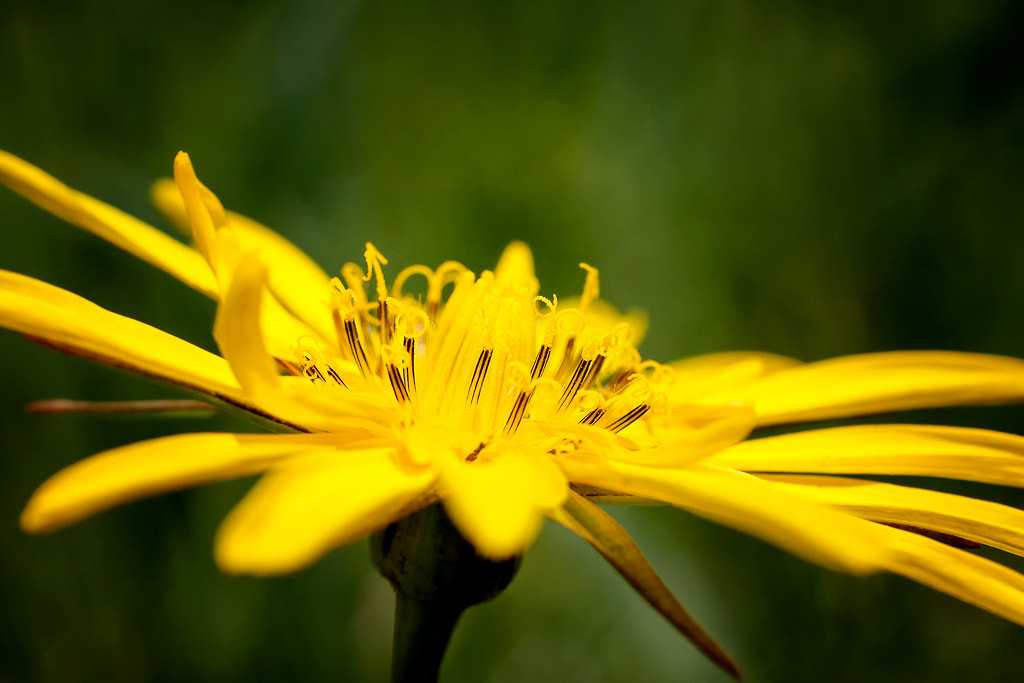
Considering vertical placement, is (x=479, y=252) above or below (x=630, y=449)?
above

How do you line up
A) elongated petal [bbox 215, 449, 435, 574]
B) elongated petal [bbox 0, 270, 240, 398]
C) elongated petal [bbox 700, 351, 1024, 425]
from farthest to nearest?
elongated petal [bbox 700, 351, 1024, 425] < elongated petal [bbox 0, 270, 240, 398] < elongated petal [bbox 215, 449, 435, 574]

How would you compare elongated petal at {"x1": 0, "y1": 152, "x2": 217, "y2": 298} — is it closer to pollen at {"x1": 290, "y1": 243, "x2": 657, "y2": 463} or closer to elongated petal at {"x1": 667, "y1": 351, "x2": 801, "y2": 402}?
pollen at {"x1": 290, "y1": 243, "x2": 657, "y2": 463}

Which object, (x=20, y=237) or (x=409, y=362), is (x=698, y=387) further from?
(x=20, y=237)

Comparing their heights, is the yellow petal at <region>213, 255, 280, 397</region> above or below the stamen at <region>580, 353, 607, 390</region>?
below

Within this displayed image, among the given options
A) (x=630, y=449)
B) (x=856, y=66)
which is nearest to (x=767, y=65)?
(x=856, y=66)

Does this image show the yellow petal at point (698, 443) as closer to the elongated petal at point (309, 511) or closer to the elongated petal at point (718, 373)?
the elongated petal at point (309, 511)

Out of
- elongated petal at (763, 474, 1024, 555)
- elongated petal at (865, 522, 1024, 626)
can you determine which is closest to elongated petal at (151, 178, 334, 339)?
elongated petal at (763, 474, 1024, 555)

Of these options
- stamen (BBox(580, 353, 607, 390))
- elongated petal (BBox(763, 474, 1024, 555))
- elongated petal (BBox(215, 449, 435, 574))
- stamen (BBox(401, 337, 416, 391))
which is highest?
stamen (BBox(580, 353, 607, 390))
